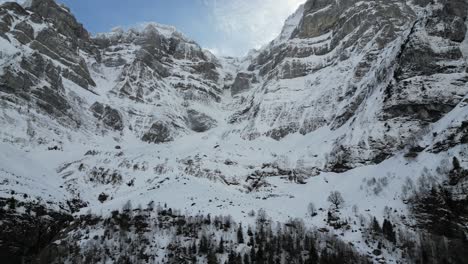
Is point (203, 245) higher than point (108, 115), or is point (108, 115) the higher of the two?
point (108, 115)

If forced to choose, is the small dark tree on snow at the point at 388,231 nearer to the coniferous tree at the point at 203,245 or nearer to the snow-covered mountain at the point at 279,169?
the snow-covered mountain at the point at 279,169

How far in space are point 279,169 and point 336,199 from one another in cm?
3251

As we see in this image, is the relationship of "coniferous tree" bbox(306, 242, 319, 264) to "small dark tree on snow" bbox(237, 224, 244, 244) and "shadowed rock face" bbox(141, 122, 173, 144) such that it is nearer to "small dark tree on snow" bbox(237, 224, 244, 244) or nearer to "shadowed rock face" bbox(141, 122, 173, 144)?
"small dark tree on snow" bbox(237, 224, 244, 244)

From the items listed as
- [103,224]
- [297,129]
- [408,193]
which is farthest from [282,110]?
[103,224]

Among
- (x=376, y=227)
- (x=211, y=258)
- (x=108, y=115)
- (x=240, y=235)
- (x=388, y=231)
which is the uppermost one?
(x=108, y=115)

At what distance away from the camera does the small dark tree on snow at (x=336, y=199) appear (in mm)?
99062

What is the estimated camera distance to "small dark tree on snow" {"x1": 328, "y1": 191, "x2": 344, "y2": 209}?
99062 mm

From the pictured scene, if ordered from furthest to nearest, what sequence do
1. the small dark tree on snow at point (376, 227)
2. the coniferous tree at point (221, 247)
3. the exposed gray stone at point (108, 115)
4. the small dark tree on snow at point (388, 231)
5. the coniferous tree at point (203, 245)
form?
1. the exposed gray stone at point (108, 115)
2. the small dark tree on snow at point (376, 227)
3. the small dark tree on snow at point (388, 231)
4. the coniferous tree at point (203, 245)
5. the coniferous tree at point (221, 247)

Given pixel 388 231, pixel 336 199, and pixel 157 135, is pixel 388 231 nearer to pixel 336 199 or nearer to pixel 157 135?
pixel 336 199

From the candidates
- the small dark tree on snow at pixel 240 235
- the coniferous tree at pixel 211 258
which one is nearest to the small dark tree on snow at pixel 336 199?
the small dark tree on snow at pixel 240 235

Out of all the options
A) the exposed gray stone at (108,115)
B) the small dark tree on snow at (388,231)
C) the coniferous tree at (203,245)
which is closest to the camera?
the coniferous tree at (203,245)

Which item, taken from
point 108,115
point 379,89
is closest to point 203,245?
point 379,89

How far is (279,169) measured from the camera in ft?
433

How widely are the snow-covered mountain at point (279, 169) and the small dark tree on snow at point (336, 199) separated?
1.04 feet
